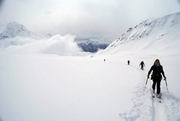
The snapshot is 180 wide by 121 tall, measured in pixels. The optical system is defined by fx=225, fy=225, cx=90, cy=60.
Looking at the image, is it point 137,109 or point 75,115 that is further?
point 137,109

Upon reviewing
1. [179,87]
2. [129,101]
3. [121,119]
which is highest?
[179,87]

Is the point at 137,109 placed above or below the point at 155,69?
below

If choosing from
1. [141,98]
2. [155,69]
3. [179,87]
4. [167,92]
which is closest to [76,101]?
[141,98]

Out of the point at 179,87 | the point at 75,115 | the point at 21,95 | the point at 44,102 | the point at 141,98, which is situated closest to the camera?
the point at 75,115

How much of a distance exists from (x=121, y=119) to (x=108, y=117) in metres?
0.50

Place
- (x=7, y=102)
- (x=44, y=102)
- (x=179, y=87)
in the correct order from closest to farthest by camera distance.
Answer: (x=7, y=102), (x=44, y=102), (x=179, y=87)

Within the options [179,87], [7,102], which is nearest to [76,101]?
[7,102]

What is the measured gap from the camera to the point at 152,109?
10.3m

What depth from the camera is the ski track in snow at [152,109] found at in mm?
9109

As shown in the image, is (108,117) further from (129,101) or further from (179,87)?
(179,87)

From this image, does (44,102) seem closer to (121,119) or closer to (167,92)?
(121,119)

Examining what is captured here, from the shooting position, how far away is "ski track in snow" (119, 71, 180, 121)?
29.9 ft

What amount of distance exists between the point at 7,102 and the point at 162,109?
690 centimetres

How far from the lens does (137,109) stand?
33.2 feet
